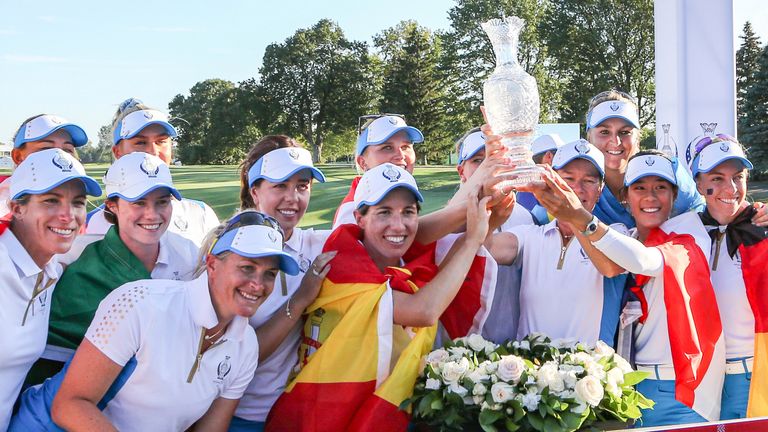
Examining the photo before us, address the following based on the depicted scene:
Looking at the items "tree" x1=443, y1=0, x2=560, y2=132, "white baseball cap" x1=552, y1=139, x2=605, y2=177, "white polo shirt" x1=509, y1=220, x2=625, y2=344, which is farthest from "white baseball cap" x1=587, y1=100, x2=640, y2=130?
"tree" x1=443, y1=0, x2=560, y2=132

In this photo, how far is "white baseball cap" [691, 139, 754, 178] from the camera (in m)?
3.94

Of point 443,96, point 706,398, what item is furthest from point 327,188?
point 443,96

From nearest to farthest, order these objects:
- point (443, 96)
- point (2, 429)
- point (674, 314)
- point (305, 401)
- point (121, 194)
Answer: point (2, 429) < point (305, 401) < point (121, 194) < point (674, 314) < point (443, 96)

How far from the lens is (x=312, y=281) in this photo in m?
3.36

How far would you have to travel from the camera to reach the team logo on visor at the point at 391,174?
344cm

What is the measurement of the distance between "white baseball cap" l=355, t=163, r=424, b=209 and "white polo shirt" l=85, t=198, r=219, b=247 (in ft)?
3.45

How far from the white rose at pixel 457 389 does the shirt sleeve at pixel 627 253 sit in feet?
3.55

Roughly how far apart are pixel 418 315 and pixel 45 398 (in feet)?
5.63

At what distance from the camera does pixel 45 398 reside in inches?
116

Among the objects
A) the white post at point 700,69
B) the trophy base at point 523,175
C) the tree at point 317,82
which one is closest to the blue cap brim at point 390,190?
the trophy base at point 523,175

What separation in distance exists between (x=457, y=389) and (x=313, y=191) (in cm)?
856

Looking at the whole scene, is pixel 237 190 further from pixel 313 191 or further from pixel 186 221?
pixel 186 221

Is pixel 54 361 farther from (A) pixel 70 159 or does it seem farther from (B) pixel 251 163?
(B) pixel 251 163

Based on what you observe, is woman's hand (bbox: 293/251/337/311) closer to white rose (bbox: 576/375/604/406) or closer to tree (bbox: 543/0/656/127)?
white rose (bbox: 576/375/604/406)
